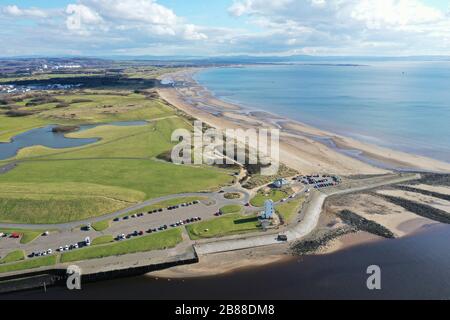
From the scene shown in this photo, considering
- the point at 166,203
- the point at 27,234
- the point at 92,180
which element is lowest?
the point at 27,234

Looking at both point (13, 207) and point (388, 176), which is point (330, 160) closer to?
point (388, 176)

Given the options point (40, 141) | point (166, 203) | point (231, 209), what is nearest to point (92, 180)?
point (166, 203)

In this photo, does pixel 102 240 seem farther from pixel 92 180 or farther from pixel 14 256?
pixel 92 180

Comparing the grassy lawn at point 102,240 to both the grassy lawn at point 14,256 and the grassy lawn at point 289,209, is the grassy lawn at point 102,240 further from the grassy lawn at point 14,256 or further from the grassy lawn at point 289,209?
the grassy lawn at point 289,209

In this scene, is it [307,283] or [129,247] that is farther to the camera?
[129,247]

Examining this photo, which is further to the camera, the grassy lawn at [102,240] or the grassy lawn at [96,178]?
the grassy lawn at [96,178]

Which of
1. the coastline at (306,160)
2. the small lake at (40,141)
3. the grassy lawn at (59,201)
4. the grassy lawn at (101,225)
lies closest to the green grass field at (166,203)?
the grassy lawn at (59,201)
